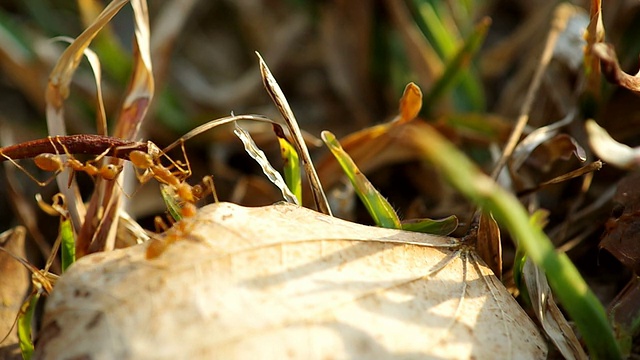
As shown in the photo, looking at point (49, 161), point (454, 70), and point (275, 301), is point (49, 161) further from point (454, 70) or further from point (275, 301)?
point (454, 70)

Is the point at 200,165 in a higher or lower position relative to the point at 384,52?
lower

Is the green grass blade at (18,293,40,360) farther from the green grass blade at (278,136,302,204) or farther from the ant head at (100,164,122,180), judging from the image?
the green grass blade at (278,136,302,204)

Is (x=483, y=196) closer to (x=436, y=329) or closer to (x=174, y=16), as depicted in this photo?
(x=436, y=329)

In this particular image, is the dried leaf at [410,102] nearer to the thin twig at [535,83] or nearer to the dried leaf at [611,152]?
the thin twig at [535,83]

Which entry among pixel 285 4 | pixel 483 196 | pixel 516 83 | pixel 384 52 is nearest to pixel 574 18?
pixel 516 83

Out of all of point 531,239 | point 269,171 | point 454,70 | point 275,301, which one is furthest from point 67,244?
point 454,70

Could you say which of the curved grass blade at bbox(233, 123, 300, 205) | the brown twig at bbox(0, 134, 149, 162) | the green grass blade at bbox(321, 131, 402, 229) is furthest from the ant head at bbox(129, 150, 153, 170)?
the green grass blade at bbox(321, 131, 402, 229)

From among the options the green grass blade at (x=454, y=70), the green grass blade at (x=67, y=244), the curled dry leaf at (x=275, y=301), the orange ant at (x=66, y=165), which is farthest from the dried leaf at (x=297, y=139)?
the green grass blade at (x=454, y=70)
